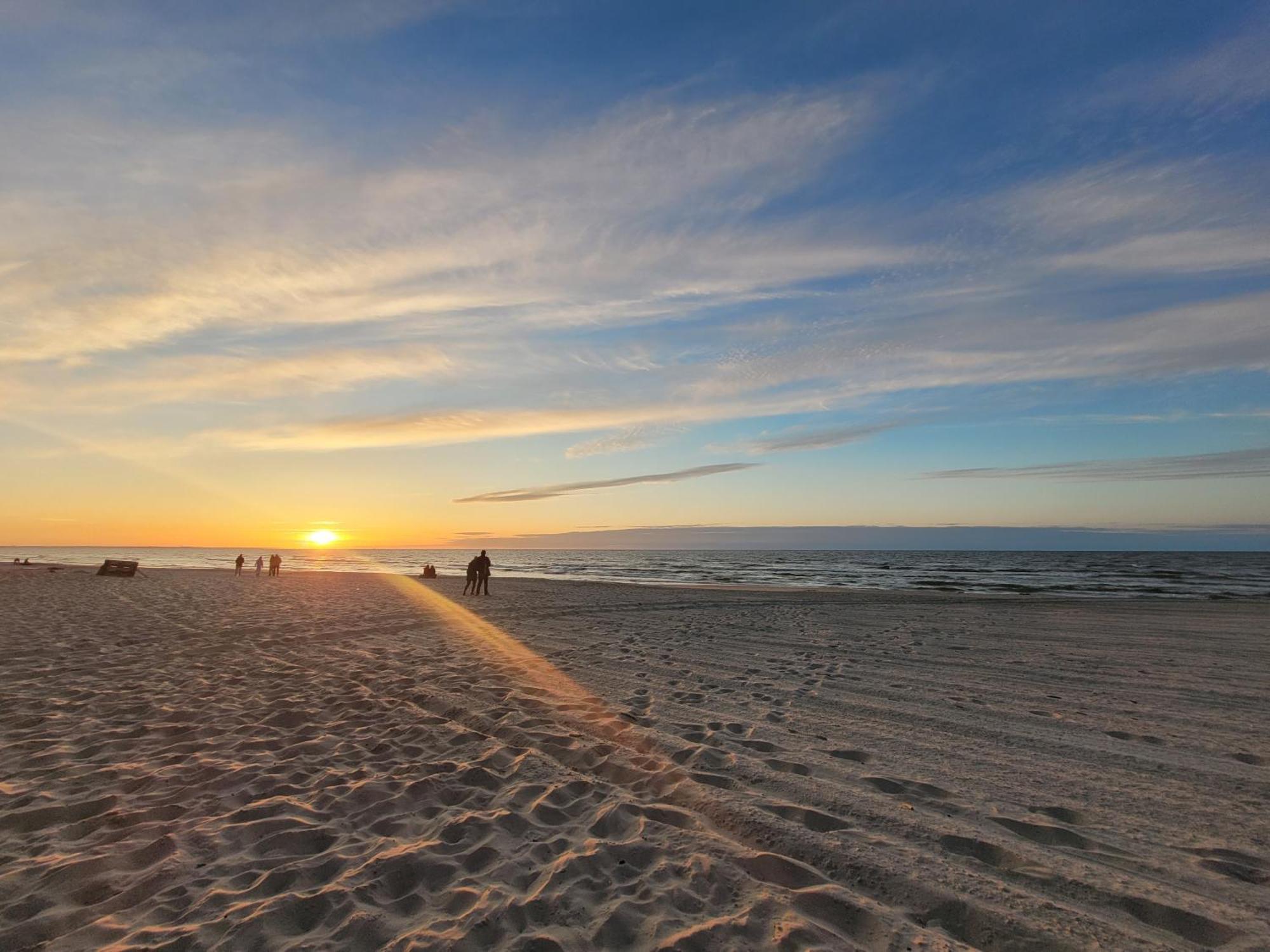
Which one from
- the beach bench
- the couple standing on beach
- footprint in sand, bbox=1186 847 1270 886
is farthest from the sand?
the beach bench

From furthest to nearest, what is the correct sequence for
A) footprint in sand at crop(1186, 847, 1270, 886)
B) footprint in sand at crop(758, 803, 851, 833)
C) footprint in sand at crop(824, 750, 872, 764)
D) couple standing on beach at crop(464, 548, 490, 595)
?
couple standing on beach at crop(464, 548, 490, 595) < footprint in sand at crop(824, 750, 872, 764) < footprint in sand at crop(758, 803, 851, 833) < footprint in sand at crop(1186, 847, 1270, 886)

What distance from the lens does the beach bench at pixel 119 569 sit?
3619cm

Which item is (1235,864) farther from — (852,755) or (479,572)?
(479,572)

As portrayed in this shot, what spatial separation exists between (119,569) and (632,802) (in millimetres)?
44684

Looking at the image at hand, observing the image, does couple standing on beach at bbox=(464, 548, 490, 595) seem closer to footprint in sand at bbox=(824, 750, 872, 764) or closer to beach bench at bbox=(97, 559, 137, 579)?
footprint in sand at bbox=(824, 750, 872, 764)

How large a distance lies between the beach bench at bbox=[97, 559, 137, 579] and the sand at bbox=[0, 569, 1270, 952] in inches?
1254

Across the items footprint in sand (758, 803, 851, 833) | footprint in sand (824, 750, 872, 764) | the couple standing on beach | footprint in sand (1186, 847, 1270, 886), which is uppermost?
the couple standing on beach

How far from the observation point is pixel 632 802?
5086 millimetres

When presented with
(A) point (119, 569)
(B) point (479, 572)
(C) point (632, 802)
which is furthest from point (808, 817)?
(A) point (119, 569)

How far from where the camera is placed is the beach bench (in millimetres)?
36188

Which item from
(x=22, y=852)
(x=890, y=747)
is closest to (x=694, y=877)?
(x=890, y=747)

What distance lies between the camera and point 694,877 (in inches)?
154

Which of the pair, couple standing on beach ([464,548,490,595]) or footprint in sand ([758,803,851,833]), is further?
couple standing on beach ([464,548,490,595])

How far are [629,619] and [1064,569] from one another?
6146cm
